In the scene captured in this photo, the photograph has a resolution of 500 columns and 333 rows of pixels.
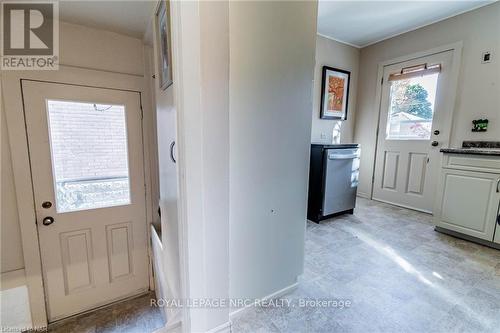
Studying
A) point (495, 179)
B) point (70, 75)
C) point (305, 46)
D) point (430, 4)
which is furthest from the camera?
point (430, 4)

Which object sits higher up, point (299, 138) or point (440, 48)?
point (440, 48)

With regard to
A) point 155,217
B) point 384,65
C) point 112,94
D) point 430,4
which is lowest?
point 155,217

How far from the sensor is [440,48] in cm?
289

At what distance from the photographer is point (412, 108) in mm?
3223

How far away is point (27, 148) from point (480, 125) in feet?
14.8

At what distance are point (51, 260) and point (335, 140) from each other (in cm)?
382

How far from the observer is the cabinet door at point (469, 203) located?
2.13 metres

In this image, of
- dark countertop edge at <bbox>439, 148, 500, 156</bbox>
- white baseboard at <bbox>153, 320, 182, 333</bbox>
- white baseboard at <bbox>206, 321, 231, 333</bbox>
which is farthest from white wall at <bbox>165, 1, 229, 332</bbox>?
dark countertop edge at <bbox>439, 148, 500, 156</bbox>

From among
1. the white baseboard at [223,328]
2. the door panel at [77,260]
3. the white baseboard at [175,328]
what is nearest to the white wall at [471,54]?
the white baseboard at [223,328]

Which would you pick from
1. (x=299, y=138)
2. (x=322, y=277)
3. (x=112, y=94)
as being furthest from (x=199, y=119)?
(x=322, y=277)

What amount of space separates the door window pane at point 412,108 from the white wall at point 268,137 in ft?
8.79

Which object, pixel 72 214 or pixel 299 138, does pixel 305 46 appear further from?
pixel 72 214

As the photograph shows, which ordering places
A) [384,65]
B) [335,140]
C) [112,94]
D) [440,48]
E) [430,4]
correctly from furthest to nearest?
[335,140], [384,65], [440,48], [430,4], [112,94]

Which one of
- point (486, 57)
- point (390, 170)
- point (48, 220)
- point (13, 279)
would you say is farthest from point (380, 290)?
point (486, 57)
